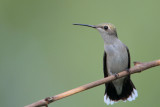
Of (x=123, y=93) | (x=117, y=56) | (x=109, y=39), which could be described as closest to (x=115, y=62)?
(x=117, y=56)

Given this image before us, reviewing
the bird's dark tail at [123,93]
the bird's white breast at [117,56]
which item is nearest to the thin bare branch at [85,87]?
the bird's white breast at [117,56]

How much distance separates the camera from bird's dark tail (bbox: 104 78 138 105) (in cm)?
420

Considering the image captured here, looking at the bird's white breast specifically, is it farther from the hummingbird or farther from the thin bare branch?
the thin bare branch

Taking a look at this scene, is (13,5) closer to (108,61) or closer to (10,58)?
(10,58)

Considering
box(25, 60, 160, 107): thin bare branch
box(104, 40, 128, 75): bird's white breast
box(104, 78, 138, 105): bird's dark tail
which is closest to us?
box(25, 60, 160, 107): thin bare branch

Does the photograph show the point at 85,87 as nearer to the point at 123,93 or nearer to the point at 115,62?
the point at 115,62

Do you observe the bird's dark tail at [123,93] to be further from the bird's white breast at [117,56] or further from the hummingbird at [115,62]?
the bird's white breast at [117,56]

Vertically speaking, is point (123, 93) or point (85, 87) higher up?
point (85, 87)

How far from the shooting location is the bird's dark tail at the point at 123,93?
420 centimetres

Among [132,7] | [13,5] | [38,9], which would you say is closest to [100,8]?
[132,7]

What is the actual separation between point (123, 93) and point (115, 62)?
63 cm

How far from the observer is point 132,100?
425 centimetres

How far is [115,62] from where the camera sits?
4000mm

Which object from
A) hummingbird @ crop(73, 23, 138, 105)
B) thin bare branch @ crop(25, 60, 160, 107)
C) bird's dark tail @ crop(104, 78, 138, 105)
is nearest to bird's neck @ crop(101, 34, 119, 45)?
hummingbird @ crop(73, 23, 138, 105)
